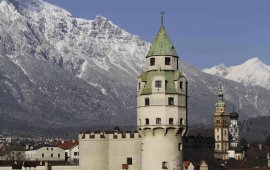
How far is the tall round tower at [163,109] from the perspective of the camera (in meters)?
86.2

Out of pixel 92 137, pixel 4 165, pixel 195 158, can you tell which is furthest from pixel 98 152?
pixel 195 158

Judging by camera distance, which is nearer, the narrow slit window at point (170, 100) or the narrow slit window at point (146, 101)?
the narrow slit window at point (170, 100)

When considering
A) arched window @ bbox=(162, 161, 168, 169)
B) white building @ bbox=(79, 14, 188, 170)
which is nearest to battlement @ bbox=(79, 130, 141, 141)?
white building @ bbox=(79, 14, 188, 170)

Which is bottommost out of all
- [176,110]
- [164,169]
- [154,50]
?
[164,169]

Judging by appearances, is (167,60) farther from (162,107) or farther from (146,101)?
(162,107)

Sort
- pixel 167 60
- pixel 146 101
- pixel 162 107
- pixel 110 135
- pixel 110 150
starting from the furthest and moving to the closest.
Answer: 1. pixel 110 135
2. pixel 110 150
3. pixel 146 101
4. pixel 167 60
5. pixel 162 107

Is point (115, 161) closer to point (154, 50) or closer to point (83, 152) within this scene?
point (83, 152)

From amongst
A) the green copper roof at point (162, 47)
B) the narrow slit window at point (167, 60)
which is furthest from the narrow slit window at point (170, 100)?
the green copper roof at point (162, 47)

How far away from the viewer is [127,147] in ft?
344

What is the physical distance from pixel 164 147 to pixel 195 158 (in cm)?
7473

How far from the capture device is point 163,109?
86188 millimetres

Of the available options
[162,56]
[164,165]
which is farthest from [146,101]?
[164,165]

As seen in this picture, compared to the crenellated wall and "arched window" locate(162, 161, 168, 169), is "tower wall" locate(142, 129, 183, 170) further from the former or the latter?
the crenellated wall

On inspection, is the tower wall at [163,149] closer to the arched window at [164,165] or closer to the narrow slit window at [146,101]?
the arched window at [164,165]
